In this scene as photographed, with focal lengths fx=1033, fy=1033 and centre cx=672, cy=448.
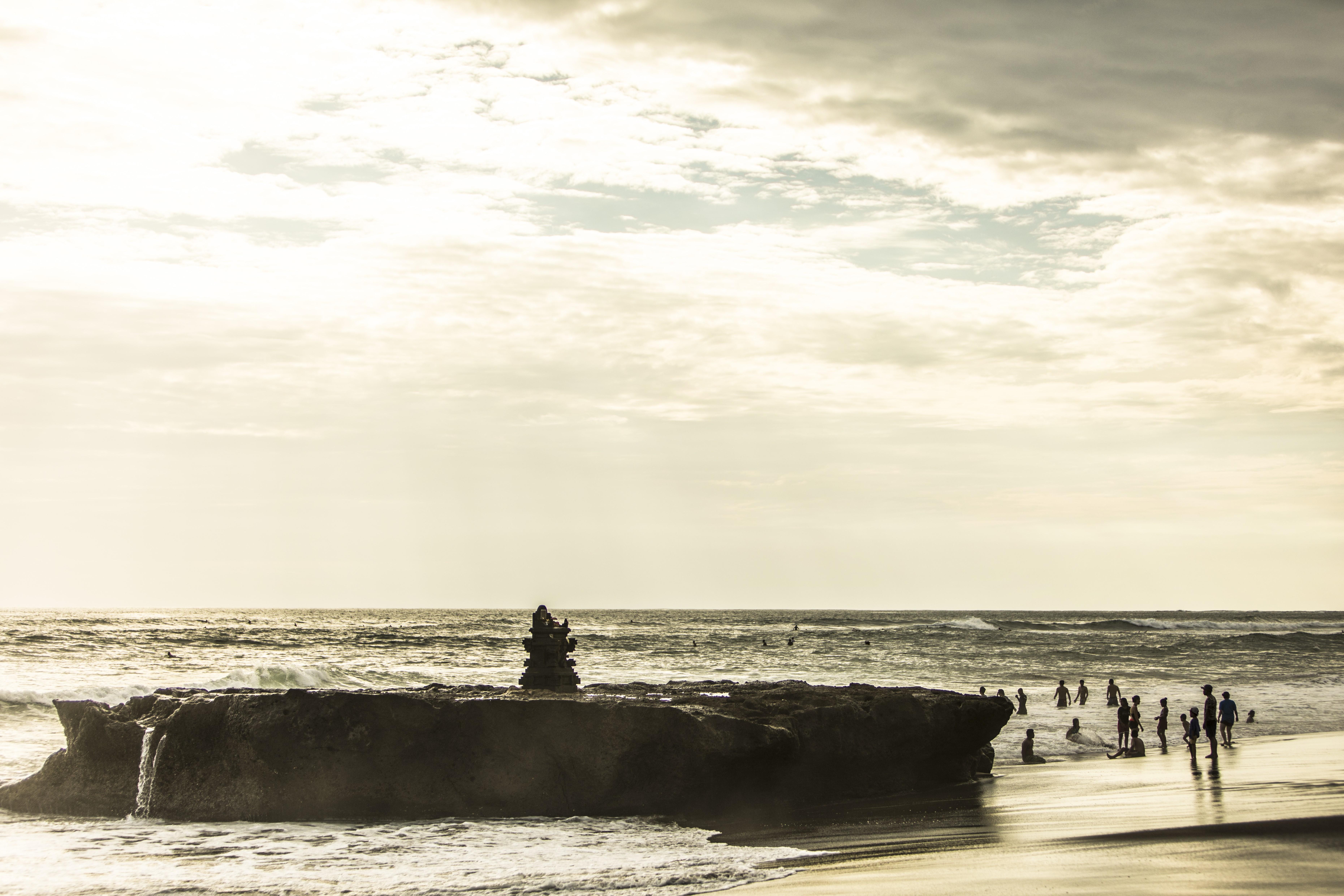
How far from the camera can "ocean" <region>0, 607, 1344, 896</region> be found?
31.2ft

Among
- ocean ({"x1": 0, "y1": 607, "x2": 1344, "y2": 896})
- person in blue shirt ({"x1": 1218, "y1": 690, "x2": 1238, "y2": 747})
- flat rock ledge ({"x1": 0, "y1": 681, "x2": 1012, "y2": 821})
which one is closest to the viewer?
ocean ({"x1": 0, "y1": 607, "x2": 1344, "y2": 896})

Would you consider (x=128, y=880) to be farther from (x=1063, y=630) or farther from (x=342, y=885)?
(x=1063, y=630)

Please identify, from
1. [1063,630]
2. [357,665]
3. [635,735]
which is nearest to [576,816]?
[635,735]

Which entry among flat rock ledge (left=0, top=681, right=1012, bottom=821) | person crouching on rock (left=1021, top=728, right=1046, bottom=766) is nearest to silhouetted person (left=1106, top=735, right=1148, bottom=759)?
person crouching on rock (left=1021, top=728, right=1046, bottom=766)

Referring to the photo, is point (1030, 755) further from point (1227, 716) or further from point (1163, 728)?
point (1163, 728)

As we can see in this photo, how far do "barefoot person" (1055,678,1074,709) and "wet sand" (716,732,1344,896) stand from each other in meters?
15.1

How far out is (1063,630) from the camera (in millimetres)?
114188

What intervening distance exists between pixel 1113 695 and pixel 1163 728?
8781 millimetres

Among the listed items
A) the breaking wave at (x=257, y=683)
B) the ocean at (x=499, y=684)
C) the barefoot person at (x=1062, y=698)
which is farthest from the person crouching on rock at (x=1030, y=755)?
the breaking wave at (x=257, y=683)

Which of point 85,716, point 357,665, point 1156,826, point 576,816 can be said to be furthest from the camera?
point 357,665

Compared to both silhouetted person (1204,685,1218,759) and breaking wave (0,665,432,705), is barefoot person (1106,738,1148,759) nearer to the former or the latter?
silhouetted person (1204,685,1218,759)

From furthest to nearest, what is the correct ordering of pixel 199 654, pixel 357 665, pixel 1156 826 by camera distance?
pixel 199 654
pixel 357 665
pixel 1156 826

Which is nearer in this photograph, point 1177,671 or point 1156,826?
point 1156,826

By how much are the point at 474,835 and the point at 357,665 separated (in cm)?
3789
